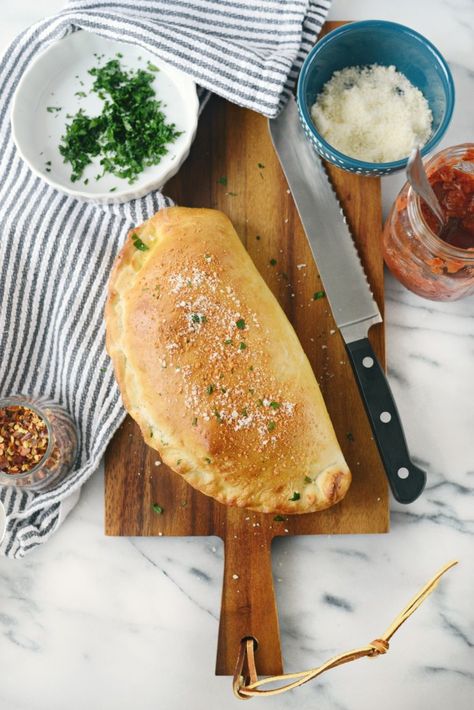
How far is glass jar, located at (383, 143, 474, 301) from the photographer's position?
1655 millimetres

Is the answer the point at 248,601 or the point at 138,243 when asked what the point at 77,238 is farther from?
the point at 248,601

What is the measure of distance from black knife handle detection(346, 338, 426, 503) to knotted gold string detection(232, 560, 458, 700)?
8.9 inches

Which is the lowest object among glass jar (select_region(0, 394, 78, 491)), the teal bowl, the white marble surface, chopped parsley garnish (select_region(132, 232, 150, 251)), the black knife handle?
the white marble surface

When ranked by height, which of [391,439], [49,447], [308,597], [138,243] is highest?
[138,243]

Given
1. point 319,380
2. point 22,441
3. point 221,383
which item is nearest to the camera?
point 221,383

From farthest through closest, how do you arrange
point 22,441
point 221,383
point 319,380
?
point 319,380
point 22,441
point 221,383

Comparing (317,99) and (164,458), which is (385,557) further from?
(317,99)

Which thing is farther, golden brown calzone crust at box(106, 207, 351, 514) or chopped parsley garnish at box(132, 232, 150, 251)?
chopped parsley garnish at box(132, 232, 150, 251)

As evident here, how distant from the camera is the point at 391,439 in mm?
1825

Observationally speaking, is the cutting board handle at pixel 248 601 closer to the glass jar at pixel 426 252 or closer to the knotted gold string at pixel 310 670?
the knotted gold string at pixel 310 670

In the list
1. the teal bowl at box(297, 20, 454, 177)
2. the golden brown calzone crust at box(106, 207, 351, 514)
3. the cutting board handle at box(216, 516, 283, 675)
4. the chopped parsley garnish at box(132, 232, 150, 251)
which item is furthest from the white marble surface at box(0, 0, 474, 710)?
the chopped parsley garnish at box(132, 232, 150, 251)

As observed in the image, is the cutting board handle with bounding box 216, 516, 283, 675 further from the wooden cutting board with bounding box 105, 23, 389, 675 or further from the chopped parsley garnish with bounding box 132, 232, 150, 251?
the chopped parsley garnish with bounding box 132, 232, 150, 251

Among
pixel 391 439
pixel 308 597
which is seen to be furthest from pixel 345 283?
pixel 308 597

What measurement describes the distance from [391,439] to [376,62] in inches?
41.7
